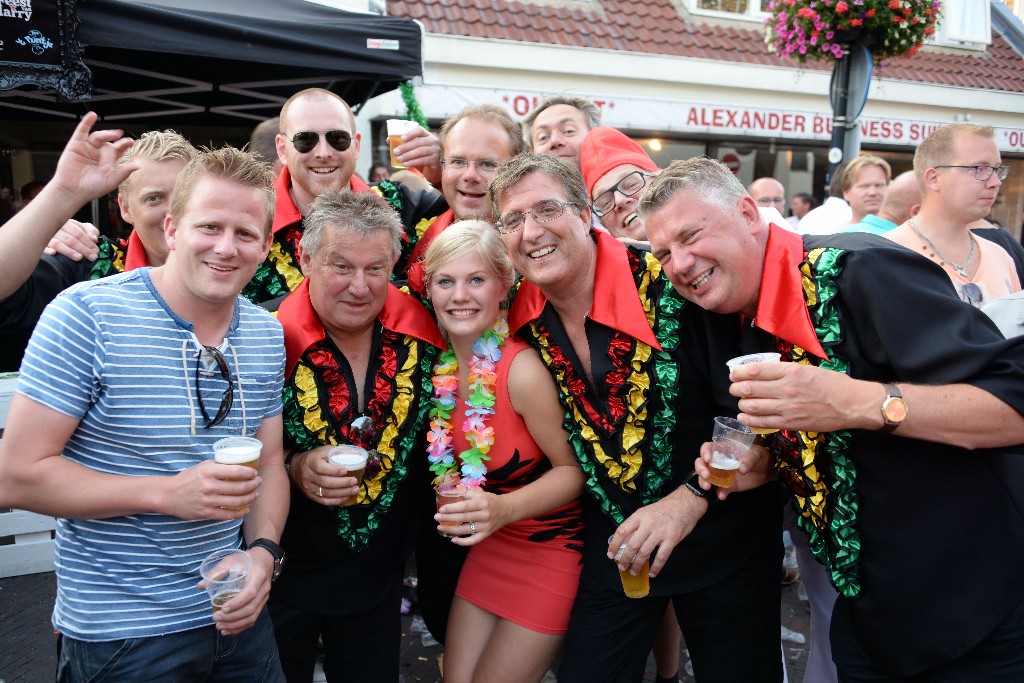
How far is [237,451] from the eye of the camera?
6.28 ft

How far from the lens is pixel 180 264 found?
2010mm

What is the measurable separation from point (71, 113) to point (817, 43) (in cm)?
735

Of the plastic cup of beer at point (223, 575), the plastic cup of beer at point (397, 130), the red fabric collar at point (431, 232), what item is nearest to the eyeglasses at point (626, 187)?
the red fabric collar at point (431, 232)

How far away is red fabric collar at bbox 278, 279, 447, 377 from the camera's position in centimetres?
255

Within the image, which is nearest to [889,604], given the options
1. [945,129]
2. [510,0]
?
[945,129]

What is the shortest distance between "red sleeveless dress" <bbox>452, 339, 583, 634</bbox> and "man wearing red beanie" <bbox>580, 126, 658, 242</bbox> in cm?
120

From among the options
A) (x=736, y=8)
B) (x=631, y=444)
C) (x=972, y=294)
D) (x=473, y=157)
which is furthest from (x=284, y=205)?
(x=736, y=8)

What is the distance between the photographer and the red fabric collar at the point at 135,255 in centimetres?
309

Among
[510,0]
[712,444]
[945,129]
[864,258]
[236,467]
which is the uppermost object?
[510,0]

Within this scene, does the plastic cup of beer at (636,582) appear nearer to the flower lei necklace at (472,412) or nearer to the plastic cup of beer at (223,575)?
the flower lei necklace at (472,412)

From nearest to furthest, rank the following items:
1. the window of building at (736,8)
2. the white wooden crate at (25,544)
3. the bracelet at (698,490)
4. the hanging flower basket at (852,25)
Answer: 1. the bracelet at (698,490)
2. the white wooden crate at (25,544)
3. the hanging flower basket at (852,25)
4. the window of building at (736,8)

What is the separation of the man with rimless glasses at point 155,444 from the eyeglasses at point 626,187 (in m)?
1.91

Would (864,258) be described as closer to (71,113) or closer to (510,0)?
(71,113)

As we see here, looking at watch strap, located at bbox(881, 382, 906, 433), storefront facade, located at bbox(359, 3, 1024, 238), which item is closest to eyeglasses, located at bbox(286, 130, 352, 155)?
watch strap, located at bbox(881, 382, 906, 433)
